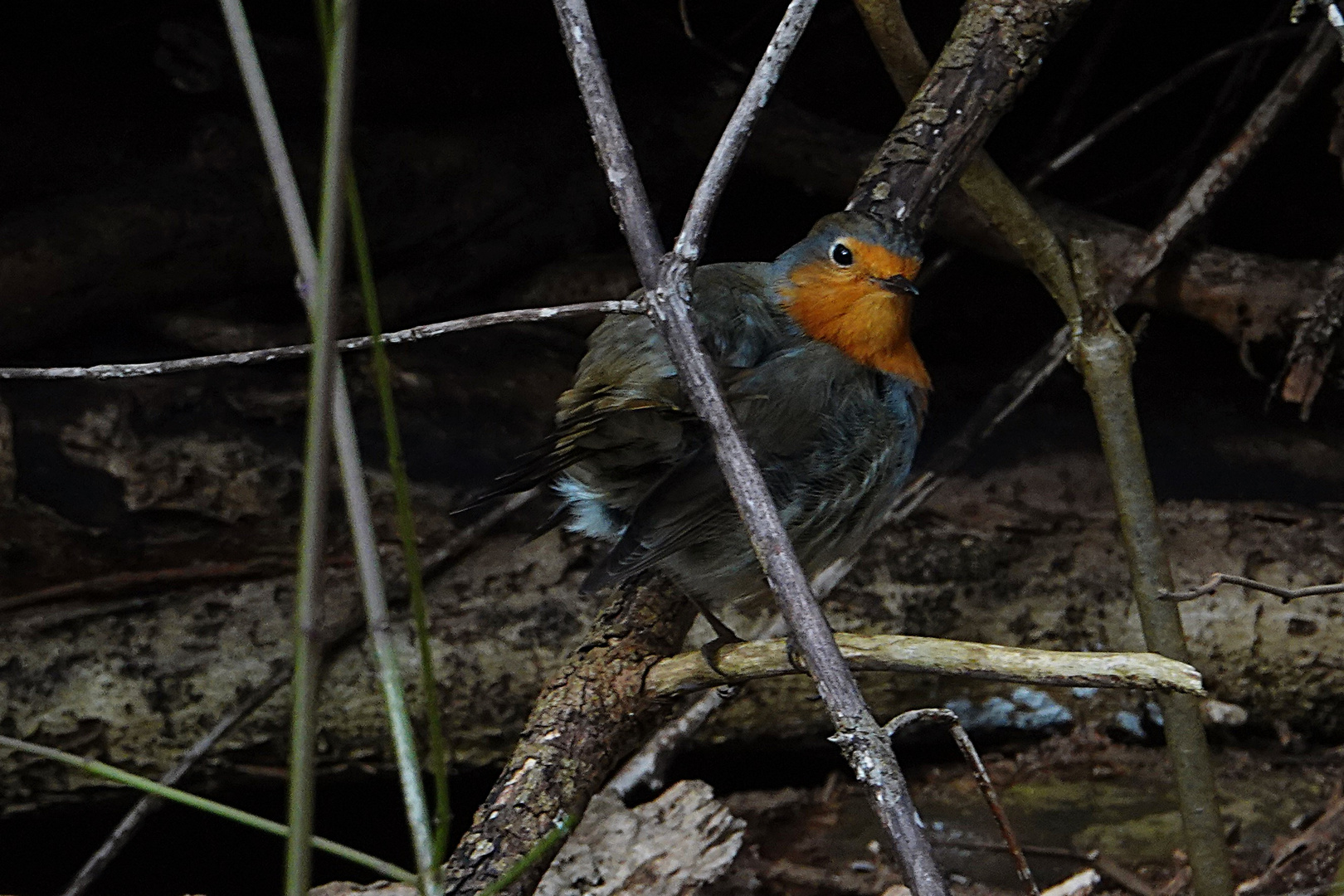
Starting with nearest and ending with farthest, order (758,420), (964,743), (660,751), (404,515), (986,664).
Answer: (404,515) → (986,664) → (964,743) → (758,420) → (660,751)

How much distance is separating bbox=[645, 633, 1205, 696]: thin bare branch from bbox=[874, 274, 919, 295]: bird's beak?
840mm

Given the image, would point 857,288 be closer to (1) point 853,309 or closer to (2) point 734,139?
(1) point 853,309

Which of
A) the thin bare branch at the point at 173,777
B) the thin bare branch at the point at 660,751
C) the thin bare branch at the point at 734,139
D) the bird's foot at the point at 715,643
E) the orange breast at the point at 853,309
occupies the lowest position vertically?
the thin bare branch at the point at 660,751

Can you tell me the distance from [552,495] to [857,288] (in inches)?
34.3

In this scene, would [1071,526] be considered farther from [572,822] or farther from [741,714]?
[572,822]

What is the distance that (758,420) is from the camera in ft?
A: 6.95

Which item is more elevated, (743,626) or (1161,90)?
(1161,90)

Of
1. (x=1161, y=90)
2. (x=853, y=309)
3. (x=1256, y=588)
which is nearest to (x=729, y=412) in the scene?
(x=1256, y=588)

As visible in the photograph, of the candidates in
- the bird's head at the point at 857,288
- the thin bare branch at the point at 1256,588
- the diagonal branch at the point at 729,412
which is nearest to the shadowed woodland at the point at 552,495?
the bird's head at the point at 857,288

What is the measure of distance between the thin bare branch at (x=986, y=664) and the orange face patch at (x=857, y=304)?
0.76m

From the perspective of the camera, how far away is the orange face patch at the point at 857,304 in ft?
7.63

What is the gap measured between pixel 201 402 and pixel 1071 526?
2.19 metres

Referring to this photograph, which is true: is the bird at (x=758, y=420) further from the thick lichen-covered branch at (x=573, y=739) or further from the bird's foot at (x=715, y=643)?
the thick lichen-covered branch at (x=573, y=739)

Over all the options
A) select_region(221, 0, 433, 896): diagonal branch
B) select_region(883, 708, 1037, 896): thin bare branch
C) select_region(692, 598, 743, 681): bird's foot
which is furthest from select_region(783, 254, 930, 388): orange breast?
select_region(221, 0, 433, 896): diagonal branch
